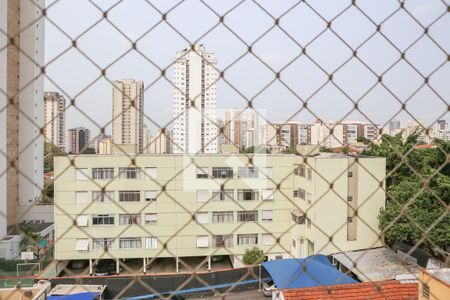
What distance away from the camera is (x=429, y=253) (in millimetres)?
5090

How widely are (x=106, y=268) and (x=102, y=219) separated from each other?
1.02 m

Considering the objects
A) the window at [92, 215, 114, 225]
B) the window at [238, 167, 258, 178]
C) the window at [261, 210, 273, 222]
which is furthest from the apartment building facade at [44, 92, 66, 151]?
the window at [261, 210, 273, 222]

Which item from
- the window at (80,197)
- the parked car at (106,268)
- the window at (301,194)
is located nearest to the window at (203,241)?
the parked car at (106,268)

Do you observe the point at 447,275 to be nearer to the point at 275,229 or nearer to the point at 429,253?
the point at 429,253

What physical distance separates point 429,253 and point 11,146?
277 inches

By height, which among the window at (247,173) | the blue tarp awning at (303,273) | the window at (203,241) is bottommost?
the window at (203,241)

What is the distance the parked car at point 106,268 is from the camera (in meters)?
6.49

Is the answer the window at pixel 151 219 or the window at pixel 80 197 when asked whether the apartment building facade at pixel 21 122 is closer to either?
the window at pixel 80 197

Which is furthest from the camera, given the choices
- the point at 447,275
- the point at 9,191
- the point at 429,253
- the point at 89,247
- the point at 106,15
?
the point at 9,191

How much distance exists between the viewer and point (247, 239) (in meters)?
6.68

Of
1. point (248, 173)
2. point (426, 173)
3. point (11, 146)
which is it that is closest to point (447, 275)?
point (426, 173)

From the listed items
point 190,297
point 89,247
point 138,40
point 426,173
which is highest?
point 138,40

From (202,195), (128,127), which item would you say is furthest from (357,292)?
(202,195)

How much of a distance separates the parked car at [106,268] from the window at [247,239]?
6.86 feet
